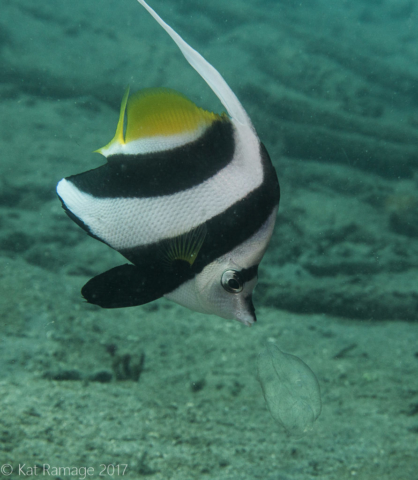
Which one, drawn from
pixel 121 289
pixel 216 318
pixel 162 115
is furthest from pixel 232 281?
pixel 216 318

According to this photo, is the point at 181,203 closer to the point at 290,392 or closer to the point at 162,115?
the point at 162,115

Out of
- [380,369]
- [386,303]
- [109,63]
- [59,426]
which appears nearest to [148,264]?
[59,426]

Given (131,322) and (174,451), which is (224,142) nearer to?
(174,451)

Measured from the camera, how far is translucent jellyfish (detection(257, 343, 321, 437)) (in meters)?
2.17

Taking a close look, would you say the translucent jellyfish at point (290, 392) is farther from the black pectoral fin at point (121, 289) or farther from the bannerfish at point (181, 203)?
the black pectoral fin at point (121, 289)

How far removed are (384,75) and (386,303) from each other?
9.61 m

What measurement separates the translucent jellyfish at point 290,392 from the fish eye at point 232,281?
61.9 inches

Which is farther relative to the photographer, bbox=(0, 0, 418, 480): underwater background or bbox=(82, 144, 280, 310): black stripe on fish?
bbox=(0, 0, 418, 480): underwater background

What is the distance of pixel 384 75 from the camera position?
36.7ft

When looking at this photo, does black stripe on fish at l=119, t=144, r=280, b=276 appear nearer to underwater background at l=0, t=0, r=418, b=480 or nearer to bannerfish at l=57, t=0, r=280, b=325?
bannerfish at l=57, t=0, r=280, b=325

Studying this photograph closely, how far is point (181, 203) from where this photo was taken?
0.90m

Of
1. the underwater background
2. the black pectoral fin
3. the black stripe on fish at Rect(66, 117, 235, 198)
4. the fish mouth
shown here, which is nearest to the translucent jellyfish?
the underwater background

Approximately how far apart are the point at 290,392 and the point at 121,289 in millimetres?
1672

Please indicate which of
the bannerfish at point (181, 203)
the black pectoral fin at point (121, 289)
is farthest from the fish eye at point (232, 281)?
the black pectoral fin at point (121, 289)
